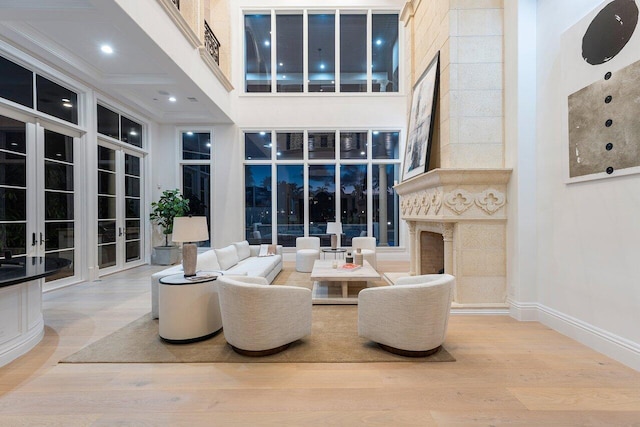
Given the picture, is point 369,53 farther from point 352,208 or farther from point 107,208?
point 107,208

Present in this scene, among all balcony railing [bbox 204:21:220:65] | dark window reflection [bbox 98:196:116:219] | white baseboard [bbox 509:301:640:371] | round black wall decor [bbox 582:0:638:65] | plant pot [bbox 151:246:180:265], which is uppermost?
balcony railing [bbox 204:21:220:65]

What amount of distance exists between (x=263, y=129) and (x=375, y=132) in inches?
126

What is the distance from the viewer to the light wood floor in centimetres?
204

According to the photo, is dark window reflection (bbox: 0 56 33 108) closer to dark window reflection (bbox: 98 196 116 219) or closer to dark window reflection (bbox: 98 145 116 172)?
dark window reflection (bbox: 98 145 116 172)

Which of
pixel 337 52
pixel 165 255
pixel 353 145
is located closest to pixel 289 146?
pixel 353 145

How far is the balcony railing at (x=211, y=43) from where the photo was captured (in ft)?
21.9

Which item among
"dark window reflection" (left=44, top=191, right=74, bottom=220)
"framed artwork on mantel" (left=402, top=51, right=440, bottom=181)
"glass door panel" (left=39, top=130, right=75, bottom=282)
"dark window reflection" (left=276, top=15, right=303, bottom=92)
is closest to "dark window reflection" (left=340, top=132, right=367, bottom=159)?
"dark window reflection" (left=276, top=15, right=303, bottom=92)

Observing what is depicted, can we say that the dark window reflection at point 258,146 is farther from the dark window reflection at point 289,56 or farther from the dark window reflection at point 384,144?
the dark window reflection at point 384,144

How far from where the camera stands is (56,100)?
17.5 feet

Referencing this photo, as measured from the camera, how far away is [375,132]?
8.88 metres

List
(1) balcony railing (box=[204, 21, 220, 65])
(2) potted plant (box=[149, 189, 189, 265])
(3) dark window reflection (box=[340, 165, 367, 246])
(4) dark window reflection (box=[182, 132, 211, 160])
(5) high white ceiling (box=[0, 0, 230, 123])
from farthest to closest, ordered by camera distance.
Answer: (3) dark window reflection (box=[340, 165, 367, 246]) → (4) dark window reflection (box=[182, 132, 211, 160]) → (2) potted plant (box=[149, 189, 189, 265]) → (1) balcony railing (box=[204, 21, 220, 65]) → (5) high white ceiling (box=[0, 0, 230, 123])

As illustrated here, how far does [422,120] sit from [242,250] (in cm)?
436

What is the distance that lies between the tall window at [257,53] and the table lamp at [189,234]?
659cm

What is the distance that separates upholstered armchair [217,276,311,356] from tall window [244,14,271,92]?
291 inches
